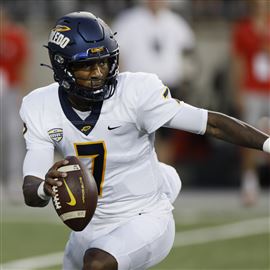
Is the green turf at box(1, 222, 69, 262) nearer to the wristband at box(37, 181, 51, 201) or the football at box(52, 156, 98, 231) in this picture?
the wristband at box(37, 181, 51, 201)

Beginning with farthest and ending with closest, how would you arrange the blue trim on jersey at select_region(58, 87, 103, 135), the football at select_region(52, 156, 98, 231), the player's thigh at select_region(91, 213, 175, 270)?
the blue trim on jersey at select_region(58, 87, 103, 135), the player's thigh at select_region(91, 213, 175, 270), the football at select_region(52, 156, 98, 231)

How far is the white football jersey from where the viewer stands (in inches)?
212

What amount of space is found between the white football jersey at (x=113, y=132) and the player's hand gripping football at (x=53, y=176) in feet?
0.91

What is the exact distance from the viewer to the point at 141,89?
5414 mm

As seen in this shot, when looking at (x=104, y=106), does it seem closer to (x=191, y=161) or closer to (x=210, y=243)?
(x=210, y=243)

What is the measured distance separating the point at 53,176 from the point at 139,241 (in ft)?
2.05

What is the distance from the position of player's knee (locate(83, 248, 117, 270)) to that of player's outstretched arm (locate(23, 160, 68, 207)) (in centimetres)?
33

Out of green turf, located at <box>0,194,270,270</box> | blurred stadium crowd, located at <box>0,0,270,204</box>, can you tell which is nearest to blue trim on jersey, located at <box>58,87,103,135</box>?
green turf, located at <box>0,194,270,270</box>

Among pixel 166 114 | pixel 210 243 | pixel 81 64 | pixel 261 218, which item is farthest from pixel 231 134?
pixel 261 218

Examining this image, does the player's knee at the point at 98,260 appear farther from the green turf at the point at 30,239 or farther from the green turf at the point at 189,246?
the green turf at the point at 30,239

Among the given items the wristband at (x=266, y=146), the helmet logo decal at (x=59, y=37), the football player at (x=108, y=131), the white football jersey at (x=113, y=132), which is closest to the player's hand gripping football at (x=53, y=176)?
the football player at (x=108, y=131)

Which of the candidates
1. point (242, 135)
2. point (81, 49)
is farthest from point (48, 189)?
point (242, 135)

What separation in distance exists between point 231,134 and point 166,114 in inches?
13.2

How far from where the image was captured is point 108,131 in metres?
5.40
